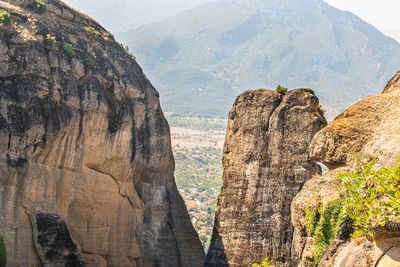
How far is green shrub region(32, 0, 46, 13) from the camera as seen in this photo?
130 ft

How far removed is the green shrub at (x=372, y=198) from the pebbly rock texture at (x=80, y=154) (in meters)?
20.6

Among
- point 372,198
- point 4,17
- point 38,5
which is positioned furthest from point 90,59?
point 372,198

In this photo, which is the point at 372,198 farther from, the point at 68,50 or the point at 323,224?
the point at 68,50

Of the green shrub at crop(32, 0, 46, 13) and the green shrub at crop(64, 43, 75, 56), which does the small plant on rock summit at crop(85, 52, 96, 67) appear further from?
the green shrub at crop(32, 0, 46, 13)

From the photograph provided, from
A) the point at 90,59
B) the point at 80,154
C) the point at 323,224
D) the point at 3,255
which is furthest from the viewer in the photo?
the point at 90,59

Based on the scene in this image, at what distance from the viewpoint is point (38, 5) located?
39.6 m

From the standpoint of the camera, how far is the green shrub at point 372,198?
17938 mm

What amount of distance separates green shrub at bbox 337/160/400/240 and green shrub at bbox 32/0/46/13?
89.1ft

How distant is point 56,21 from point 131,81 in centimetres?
663

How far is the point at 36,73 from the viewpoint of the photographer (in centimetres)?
3628

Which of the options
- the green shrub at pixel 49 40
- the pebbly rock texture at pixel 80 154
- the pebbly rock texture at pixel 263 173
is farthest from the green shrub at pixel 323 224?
the green shrub at pixel 49 40

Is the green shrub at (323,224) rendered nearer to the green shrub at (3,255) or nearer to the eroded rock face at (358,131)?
the eroded rock face at (358,131)

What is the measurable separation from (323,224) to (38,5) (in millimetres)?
25925

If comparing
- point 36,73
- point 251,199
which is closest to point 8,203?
point 36,73
